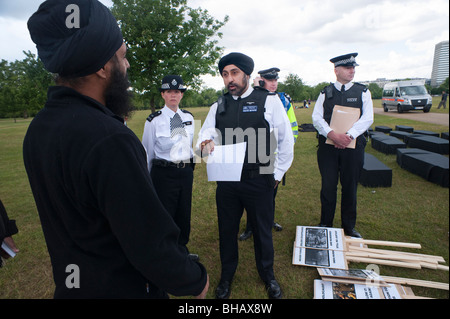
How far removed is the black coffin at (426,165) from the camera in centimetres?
562

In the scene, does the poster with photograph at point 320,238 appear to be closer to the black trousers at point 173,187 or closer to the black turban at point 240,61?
the black trousers at point 173,187

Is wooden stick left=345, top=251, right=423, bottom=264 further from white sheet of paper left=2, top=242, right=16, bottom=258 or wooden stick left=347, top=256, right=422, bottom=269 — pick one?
white sheet of paper left=2, top=242, right=16, bottom=258

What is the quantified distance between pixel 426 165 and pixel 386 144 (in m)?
2.94

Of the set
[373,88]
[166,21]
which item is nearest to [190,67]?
[166,21]

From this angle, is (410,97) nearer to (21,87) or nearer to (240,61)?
(240,61)

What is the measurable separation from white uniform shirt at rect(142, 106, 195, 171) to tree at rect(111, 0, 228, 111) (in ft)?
54.4

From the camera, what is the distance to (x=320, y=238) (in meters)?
3.57

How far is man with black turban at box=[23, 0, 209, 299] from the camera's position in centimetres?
86

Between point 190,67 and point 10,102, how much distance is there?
169ft

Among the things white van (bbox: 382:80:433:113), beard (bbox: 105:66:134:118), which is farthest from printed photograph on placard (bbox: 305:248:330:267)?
white van (bbox: 382:80:433:113)

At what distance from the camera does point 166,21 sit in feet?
66.0
